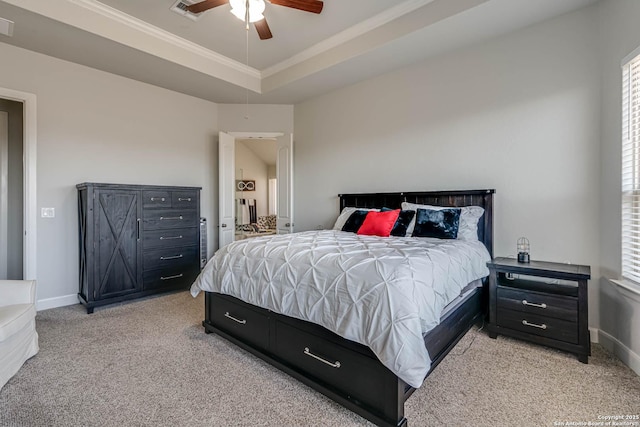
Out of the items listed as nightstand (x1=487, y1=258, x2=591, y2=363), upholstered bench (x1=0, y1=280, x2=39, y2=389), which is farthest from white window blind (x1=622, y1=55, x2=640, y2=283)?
upholstered bench (x1=0, y1=280, x2=39, y2=389)

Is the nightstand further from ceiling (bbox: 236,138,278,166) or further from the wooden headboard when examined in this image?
ceiling (bbox: 236,138,278,166)

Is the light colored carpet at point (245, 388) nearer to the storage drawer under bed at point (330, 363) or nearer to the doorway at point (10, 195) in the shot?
the storage drawer under bed at point (330, 363)

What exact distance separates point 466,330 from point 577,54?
254 centimetres

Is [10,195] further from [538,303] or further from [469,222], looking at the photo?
[538,303]

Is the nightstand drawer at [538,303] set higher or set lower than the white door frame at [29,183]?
lower

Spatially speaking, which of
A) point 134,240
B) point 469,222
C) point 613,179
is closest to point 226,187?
point 134,240

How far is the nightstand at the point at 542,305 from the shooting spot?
221 cm

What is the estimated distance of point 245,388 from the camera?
1.90m

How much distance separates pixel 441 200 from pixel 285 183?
8.00 feet

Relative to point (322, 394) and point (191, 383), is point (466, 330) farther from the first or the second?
point (191, 383)

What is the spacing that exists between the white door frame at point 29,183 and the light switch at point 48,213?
0.08 meters

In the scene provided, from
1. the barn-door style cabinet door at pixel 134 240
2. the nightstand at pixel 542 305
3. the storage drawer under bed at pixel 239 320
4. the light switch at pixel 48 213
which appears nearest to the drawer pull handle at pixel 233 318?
the storage drawer under bed at pixel 239 320

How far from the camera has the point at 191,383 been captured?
1949 mm

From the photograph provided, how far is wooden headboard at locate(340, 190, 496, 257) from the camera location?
300 cm
